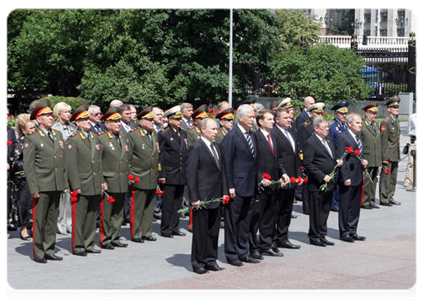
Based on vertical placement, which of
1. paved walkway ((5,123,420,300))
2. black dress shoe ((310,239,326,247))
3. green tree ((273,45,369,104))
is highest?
green tree ((273,45,369,104))

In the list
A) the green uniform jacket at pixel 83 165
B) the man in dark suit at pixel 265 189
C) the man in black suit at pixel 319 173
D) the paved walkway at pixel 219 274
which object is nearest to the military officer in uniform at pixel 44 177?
the green uniform jacket at pixel 83 165

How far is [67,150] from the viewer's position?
10602mm

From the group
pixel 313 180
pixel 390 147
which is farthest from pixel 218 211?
pixel 390 147

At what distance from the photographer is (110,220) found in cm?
1130

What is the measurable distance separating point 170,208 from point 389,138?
5.77m

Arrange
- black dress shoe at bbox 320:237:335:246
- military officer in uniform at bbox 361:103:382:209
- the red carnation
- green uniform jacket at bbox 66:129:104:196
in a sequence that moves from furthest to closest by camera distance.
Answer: military officer in uniform at bbox 361:103:382:209 < black dress shoe at bbox 320:237:335:246 < green uniform jacket at bbox 66:129:104:196 < the red carnation

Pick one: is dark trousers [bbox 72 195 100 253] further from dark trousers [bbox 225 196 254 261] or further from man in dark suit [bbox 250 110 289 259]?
man in dark suit [bbox 250 110 289 259]

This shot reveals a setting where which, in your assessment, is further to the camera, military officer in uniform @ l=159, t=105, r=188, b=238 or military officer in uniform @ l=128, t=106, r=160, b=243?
military officer in uniform @ l=159, t=105, r=188, b=238

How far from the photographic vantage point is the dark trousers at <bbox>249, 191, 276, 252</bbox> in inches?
416

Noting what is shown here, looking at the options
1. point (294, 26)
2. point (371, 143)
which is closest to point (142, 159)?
point (371, 143)

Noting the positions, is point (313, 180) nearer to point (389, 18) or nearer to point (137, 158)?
point (137, 158)

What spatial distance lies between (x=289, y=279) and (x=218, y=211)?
123cm

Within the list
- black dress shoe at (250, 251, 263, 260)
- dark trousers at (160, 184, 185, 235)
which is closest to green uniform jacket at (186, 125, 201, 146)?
dark trousers at (160, 184, 185, 235)

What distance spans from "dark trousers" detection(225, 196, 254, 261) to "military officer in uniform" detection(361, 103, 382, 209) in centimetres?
526
